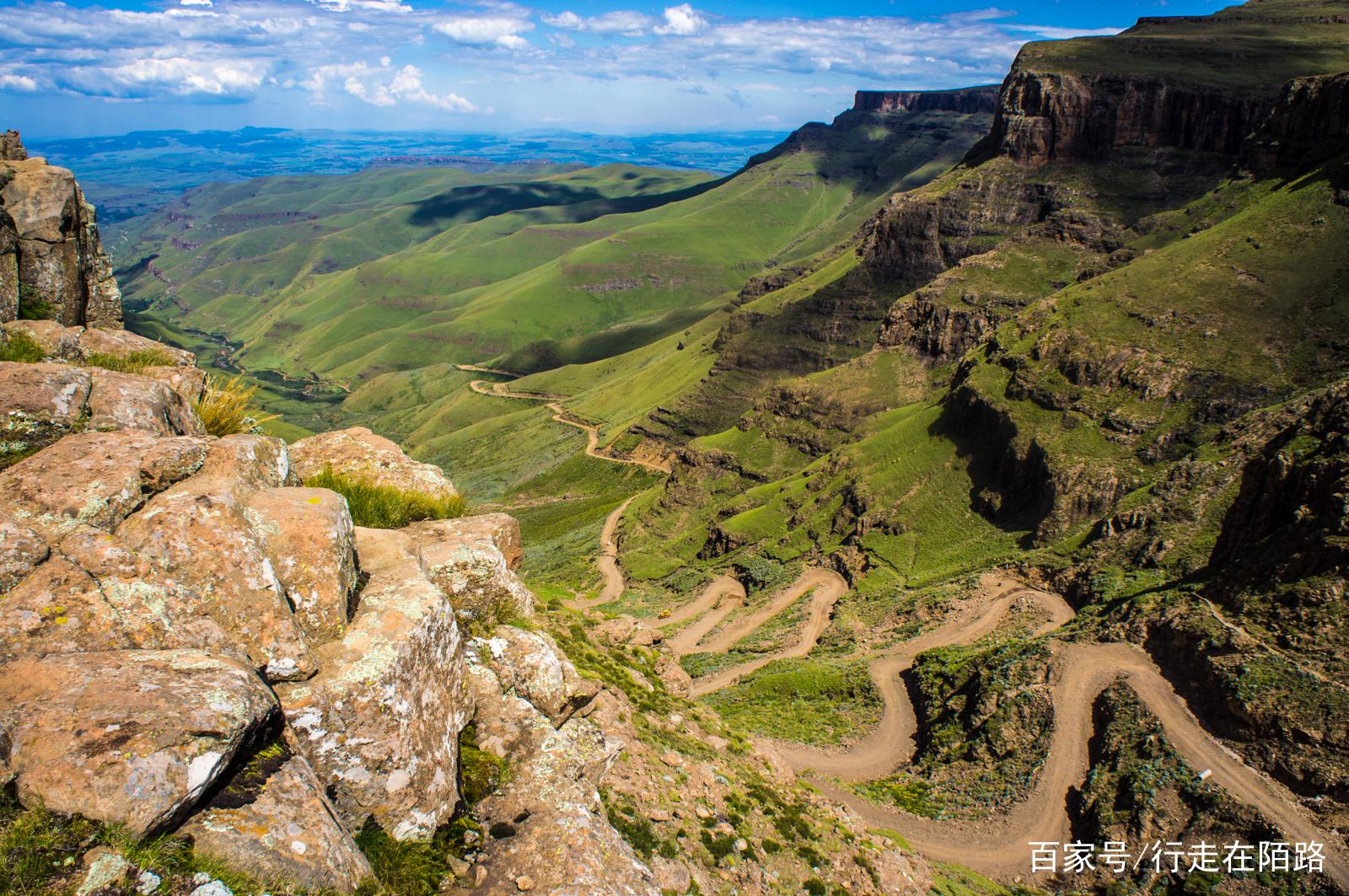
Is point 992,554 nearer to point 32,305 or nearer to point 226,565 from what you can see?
point 226,565

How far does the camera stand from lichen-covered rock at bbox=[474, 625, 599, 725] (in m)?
16.1

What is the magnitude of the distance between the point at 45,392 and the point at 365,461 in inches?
325

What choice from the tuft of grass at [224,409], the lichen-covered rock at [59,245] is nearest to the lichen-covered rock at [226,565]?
the tuft of grass at [224,409]

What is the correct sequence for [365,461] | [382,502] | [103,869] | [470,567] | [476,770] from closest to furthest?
1. [103,869]
2. [476,770]
3. [470,567]
4. [382,502]
5. [365,461]

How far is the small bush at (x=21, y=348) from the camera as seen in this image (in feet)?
48.3

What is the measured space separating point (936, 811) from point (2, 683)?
4057cm

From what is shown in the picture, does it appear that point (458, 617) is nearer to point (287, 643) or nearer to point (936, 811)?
point (287, 643)

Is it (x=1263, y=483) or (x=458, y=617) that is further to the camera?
(x=1263, y=483)

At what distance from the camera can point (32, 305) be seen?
19.1 m

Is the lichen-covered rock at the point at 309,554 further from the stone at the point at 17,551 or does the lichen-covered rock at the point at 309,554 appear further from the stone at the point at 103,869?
the stone at the point at 103,869

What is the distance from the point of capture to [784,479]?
378 feet

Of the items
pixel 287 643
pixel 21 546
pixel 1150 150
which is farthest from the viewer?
pixel 1150 150

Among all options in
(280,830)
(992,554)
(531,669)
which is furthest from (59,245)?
(992,554)

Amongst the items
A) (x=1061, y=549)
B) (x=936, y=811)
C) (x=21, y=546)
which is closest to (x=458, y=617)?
(x=21, y=546)
